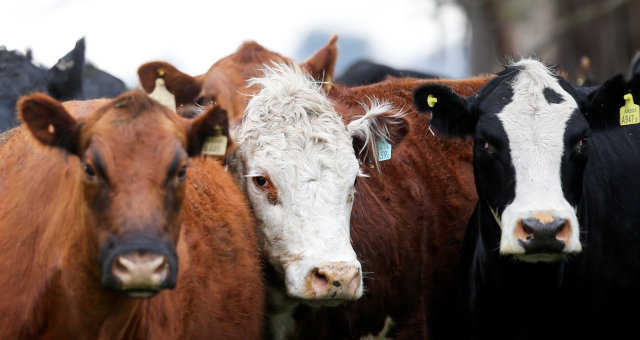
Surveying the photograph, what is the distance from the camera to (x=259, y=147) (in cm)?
522

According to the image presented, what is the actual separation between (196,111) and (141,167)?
7.08 ft

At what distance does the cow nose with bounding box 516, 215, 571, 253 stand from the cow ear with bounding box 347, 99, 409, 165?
1.20 metres

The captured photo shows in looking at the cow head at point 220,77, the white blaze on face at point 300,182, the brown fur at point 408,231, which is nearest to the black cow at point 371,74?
the brown fur at point 408,231

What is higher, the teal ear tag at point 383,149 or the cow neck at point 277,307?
the teal ear tag at point 383,149

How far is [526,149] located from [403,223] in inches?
46.5

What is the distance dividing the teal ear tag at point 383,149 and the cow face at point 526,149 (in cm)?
33

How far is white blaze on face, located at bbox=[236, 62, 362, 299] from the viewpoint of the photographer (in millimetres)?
4781

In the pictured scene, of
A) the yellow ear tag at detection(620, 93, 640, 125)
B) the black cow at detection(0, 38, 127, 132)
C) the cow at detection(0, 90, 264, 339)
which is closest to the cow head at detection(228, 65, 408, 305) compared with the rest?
the cow at detection(0, 90, 264, 339)

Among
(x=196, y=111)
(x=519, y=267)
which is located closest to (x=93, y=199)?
(x=196, y=111)

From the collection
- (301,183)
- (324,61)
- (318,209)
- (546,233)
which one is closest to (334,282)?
(318,209)

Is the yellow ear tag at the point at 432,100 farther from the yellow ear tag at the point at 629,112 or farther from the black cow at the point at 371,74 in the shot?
Answer: the black cow at the point at 371,74

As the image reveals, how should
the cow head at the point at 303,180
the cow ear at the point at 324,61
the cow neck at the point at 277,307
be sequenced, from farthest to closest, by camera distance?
1. the cow ear at the point at 324,61
2. the cow neck at the point at 277,307
3. the cow head at the point at 303,180

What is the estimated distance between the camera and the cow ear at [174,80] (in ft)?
21.1

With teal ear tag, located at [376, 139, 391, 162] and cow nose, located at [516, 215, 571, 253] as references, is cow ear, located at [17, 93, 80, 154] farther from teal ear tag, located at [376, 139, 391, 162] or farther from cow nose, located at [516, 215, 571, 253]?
cow nose, located at [516, 215, 571, 253]
